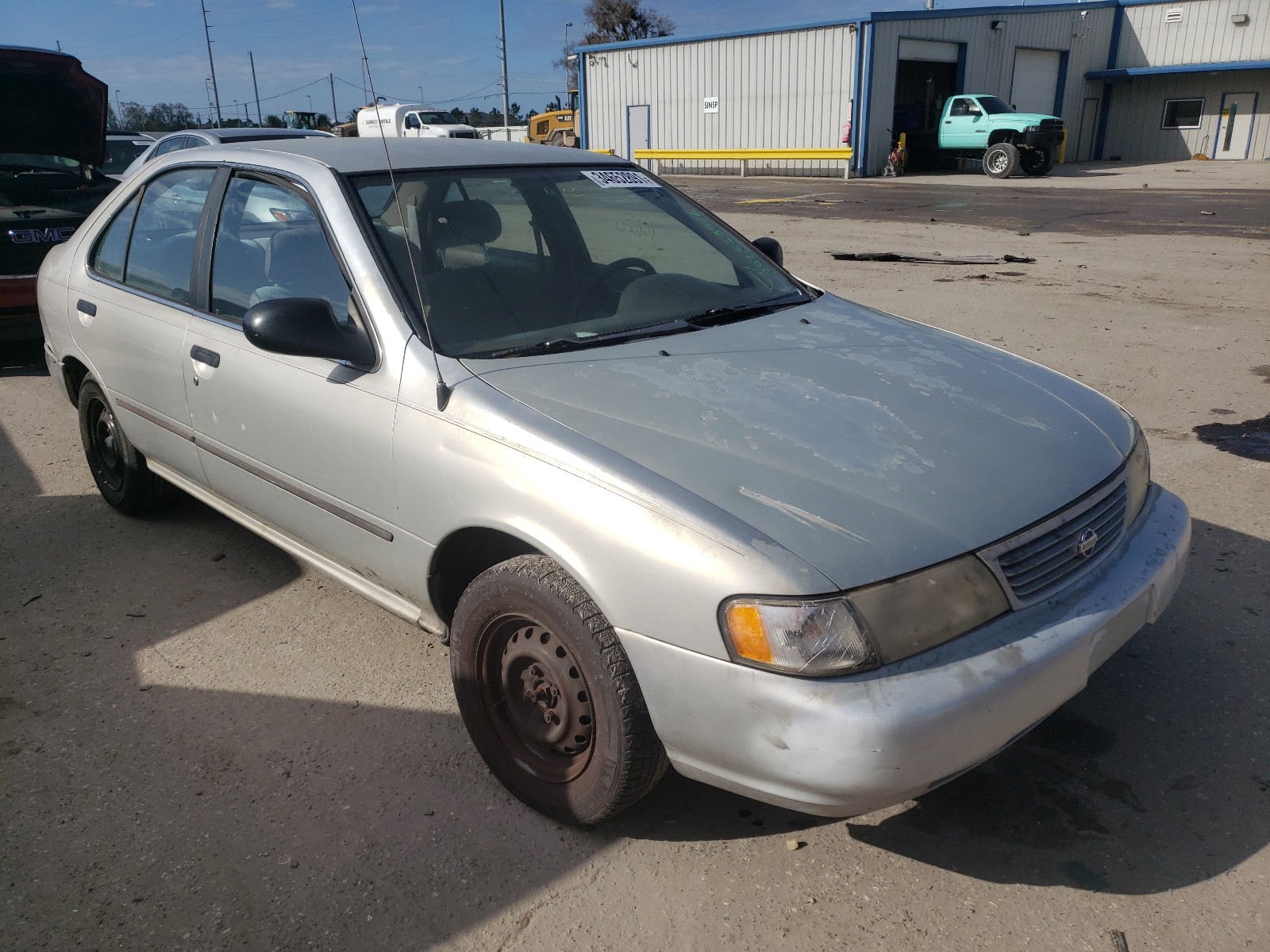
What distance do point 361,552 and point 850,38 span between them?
1125 inches

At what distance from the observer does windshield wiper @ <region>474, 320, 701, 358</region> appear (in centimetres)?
275

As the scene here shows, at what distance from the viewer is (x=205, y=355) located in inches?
133

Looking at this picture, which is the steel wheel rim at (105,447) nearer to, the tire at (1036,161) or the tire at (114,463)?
the tire at (114,463)

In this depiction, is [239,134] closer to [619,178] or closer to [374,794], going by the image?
[619,178]

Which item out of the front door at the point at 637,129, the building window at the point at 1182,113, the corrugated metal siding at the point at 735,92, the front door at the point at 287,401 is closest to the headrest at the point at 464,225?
the front door at the point at 287,401

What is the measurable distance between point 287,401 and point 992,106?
28.6 meters

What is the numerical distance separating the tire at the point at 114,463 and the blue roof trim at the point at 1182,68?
38.8 m

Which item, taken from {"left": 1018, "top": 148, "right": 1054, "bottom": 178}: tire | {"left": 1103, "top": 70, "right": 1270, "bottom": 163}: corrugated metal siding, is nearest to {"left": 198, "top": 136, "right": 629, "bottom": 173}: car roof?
{"left": 1018, "top": 148, "right": 1054, "bottom": 178}: tire

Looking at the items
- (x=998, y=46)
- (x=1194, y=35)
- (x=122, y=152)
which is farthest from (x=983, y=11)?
(x=122, y=152)

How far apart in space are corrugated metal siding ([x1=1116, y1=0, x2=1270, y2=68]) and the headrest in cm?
3956

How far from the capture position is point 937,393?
2705mm

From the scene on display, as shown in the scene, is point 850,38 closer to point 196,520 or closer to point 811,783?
point 196,520

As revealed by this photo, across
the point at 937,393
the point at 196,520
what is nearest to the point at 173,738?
the point at 196,520

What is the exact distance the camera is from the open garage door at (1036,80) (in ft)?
108
